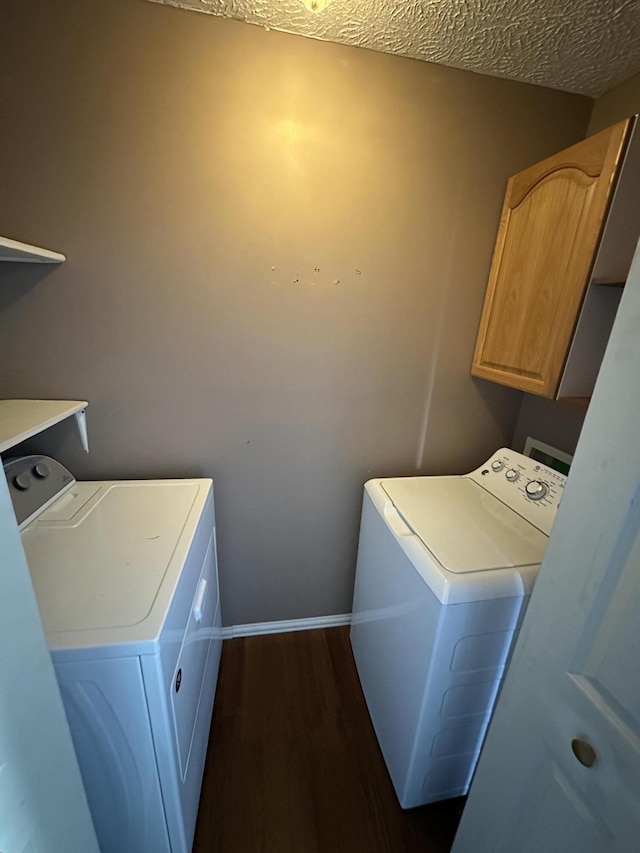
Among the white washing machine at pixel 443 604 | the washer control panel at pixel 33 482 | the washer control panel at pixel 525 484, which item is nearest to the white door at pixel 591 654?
the white washing machine at pixel 443 604

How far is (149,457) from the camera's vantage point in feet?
4.89

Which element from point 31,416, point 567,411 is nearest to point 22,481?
point 31,416

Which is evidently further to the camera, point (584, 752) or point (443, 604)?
point (443, 604)

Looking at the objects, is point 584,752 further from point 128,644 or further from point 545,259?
point 545,259

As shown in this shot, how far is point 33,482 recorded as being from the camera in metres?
1.22

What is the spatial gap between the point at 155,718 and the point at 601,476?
104cm

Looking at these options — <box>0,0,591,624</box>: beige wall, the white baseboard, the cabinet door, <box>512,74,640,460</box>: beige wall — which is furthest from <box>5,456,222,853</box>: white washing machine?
<box>512,74,640,460</box>: beige wall

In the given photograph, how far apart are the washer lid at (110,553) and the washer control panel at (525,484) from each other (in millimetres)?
1192

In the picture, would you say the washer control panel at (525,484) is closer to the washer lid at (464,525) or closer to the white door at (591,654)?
the washer lid at (464,525)

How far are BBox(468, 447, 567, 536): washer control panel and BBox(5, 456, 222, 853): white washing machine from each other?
3.86 ft

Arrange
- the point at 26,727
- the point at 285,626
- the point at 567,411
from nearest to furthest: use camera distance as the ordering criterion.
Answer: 1. the point at 26,727
2. the point at 567,411
3. the point at 285,626

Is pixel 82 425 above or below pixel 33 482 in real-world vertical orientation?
above

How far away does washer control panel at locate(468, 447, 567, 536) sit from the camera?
1248 mm

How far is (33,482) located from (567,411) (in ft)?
6.74
